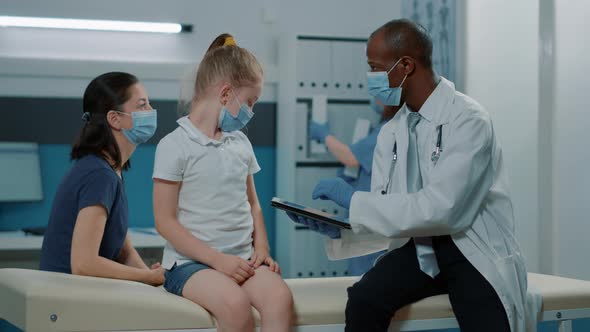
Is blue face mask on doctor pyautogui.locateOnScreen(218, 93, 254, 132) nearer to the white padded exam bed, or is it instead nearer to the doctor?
the doctor

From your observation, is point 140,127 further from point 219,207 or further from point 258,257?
point 258,257

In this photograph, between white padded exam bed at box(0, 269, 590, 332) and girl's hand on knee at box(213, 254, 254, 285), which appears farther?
girl's hand on knee at box(213, 254, 254, 285)

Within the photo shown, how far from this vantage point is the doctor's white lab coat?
1.76 m

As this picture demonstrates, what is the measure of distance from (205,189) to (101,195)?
269mm

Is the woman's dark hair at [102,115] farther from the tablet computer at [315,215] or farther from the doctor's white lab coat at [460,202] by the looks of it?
the doctor's white lab coat at [460,202]

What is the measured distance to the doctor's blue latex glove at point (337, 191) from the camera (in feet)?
6.26

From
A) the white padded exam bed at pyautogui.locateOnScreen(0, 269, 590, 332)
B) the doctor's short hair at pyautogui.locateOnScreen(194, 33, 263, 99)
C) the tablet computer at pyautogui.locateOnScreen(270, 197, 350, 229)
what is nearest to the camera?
the white padded exam bed at pyautogui.locateOnScreen(0, 269, 590, 332)

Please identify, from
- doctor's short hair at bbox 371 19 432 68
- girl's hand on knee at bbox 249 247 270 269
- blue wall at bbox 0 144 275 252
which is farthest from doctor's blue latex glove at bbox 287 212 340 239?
blue wall at bbox 0 144 275 252

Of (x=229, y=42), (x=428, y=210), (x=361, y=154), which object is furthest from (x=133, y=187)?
(x=428, y=210)

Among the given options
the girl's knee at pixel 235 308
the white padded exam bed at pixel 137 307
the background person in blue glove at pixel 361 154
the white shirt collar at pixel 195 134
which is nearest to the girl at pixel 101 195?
the white padded exam bed at pixel 137 307

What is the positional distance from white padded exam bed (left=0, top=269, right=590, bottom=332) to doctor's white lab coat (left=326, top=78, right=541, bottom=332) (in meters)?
0.14

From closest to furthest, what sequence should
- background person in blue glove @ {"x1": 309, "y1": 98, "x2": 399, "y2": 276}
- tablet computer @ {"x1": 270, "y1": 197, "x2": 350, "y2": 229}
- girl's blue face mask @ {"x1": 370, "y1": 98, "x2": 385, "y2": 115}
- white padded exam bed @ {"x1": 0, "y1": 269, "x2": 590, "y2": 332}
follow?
white padded exam bed @ {"x1": 0, "y1": 269, "x2": 590, "y2": 332} < tablet computer @ {"x1": 270, "y1": 197, "x2": 350, "y2": 229} < background person in blue glove @ {"x1": 309, "y1": 98, "x2": 399, "y2": 276} < girl's blue face mask @ {"x1": 370, "y1": 98, "x2": 385, "y2": 115}

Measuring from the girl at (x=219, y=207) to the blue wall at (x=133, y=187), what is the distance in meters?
2.26

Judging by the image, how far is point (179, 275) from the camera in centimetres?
184
